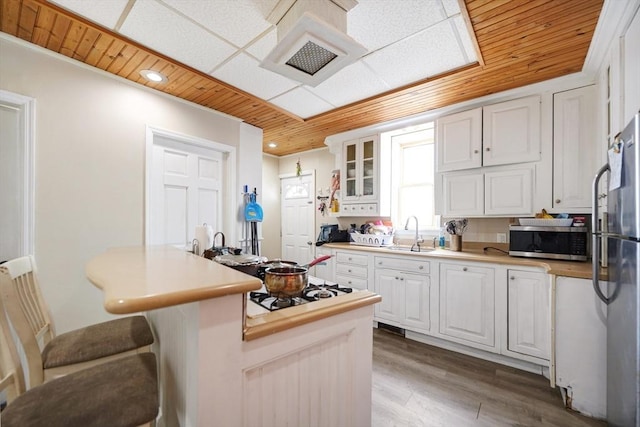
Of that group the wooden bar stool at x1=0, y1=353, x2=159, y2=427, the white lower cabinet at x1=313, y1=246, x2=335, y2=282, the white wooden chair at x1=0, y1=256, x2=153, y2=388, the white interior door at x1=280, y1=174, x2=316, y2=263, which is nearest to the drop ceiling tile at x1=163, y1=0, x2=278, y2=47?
the white wooden chair at x1=0, y1=256, x2=153, y2=388

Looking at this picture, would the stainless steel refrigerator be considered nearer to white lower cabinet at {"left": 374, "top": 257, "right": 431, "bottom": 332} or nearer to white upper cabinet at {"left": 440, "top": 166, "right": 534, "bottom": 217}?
white upper cabinet at {"left": 440, "top": 166, "right": 534, "bottom": 217}

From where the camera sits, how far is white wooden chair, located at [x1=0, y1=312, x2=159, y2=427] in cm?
80

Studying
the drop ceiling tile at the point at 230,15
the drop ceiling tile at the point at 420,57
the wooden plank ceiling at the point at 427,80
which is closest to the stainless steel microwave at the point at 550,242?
the wooden plank ceiling at the point at 427,80

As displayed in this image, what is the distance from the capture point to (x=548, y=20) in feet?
5.57

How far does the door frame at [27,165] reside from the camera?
6.31 ft

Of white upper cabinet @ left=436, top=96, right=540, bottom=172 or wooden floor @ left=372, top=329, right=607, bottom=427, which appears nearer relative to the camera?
wooden floor @ left=372, top=329, right=607, bottom=427

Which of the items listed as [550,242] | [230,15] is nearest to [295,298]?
[230,15]

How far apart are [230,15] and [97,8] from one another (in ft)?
2.63

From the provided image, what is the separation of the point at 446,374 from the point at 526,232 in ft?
4.75

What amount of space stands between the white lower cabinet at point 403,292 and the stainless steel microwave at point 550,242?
84 cm

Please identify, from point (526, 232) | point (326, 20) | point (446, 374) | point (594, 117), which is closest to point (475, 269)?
point (526, 232)

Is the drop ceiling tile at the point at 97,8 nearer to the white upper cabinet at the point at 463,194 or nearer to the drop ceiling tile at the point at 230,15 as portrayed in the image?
the drop ceiling tile at the point at 230,15

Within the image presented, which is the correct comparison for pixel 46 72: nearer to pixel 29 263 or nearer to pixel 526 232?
pixel 29 263

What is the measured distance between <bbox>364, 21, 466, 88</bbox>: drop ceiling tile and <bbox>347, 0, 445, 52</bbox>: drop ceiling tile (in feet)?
0.30
